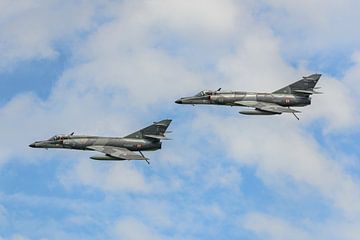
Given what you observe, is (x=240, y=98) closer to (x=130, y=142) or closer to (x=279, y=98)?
(x=279, y=98)

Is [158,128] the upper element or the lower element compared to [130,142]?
upper

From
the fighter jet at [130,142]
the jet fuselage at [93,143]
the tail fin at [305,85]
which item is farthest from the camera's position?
the tail fin at [305,85]

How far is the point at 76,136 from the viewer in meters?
154

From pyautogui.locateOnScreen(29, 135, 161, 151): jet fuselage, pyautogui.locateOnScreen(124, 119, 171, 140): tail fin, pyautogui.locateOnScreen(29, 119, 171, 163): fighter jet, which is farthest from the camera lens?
pyautogui.locateOnScreen(29, 135, 161, 151): jet fuselage

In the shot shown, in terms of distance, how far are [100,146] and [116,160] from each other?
7604 mm

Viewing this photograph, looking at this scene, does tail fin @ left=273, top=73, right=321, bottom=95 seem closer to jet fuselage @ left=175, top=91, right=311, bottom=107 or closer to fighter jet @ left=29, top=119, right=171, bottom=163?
jet fuselage @ left=175, top=91, right=311, bottom=107

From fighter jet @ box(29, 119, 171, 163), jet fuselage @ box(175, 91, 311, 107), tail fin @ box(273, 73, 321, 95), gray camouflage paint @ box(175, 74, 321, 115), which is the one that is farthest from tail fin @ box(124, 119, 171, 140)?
tail fin @ box(273, 73, 321, 95)

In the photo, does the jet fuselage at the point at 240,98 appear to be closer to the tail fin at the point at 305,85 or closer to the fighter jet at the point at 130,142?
the tail fin at the point at 305,85

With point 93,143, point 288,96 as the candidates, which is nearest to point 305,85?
point 288,96

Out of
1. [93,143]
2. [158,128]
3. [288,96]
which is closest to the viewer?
[158,128]

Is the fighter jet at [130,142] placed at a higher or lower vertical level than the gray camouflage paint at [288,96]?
lower

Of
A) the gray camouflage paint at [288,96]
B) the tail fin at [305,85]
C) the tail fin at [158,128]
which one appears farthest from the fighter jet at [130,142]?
the tail fin at [305,85]

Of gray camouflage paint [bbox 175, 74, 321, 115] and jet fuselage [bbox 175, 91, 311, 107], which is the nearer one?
gray camouflage paint [bbox 175, 74, 321, 115]

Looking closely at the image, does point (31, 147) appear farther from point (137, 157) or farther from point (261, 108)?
point (261, 108)
